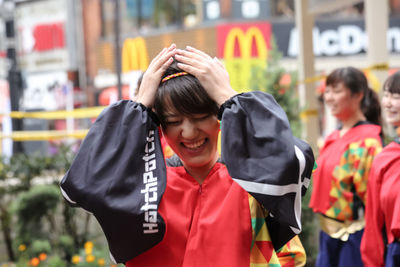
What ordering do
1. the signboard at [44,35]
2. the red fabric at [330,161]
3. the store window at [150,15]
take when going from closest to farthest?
the red fabric at [330,161]
the store window at [150,15]
the signboard at [44,35]

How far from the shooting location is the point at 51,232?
5238 mm

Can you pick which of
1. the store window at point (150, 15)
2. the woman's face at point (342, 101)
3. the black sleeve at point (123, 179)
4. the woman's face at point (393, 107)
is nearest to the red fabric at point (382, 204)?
the woman's face at point (393, 107)

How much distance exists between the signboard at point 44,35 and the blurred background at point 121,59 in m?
0.05

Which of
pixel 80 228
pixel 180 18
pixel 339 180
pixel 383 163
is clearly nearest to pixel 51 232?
pixel 80 228

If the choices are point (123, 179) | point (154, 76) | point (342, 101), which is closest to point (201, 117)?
point (154, 76)

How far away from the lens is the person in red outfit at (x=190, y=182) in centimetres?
145

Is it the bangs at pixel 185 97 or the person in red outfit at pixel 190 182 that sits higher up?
the bangs at pixel 185 97

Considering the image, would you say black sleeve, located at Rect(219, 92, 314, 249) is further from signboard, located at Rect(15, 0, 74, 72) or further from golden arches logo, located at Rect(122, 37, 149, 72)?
signboard, located at Rect(15, 0, 74, 72)

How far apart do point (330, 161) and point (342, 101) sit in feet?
1.51

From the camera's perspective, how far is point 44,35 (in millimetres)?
23516

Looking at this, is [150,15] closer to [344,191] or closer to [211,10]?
[211,10]

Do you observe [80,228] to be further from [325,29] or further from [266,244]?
[325,29]

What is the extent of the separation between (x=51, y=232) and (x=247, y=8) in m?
13.7

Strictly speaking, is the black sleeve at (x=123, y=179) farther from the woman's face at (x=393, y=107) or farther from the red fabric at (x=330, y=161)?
the red fabric at (x=330, y=161)
